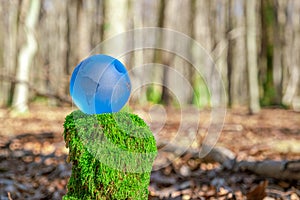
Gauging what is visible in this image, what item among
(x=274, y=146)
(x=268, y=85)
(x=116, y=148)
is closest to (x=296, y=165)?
(x=274, y=146)

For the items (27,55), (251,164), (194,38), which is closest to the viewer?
(251,164)

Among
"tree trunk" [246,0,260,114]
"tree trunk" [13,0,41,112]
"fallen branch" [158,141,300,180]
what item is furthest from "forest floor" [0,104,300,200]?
"tree trunk" [246,0,260,114]

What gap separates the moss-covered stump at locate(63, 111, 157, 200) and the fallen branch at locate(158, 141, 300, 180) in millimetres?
2119

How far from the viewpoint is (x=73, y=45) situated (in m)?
29.8

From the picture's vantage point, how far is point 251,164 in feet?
15.0

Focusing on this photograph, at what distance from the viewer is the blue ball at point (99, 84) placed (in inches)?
96.5

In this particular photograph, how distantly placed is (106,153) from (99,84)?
485mm

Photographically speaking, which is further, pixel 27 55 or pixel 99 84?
→ pixel 27 55

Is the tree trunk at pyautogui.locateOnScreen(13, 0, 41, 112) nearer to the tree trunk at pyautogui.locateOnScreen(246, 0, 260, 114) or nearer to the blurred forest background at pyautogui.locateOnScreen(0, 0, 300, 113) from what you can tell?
the blurred forest background at pyautogui.locateOnScreen(0, 0, 300, 113)

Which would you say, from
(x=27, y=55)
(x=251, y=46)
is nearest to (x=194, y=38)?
(x=251, y=46)

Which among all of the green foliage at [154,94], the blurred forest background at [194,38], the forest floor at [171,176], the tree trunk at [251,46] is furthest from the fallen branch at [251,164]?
the green foliage at [154,94]

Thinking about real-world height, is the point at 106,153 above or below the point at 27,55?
below

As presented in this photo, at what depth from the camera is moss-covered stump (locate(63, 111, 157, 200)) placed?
2.58 metres

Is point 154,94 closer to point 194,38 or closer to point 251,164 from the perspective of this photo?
point 194,38
